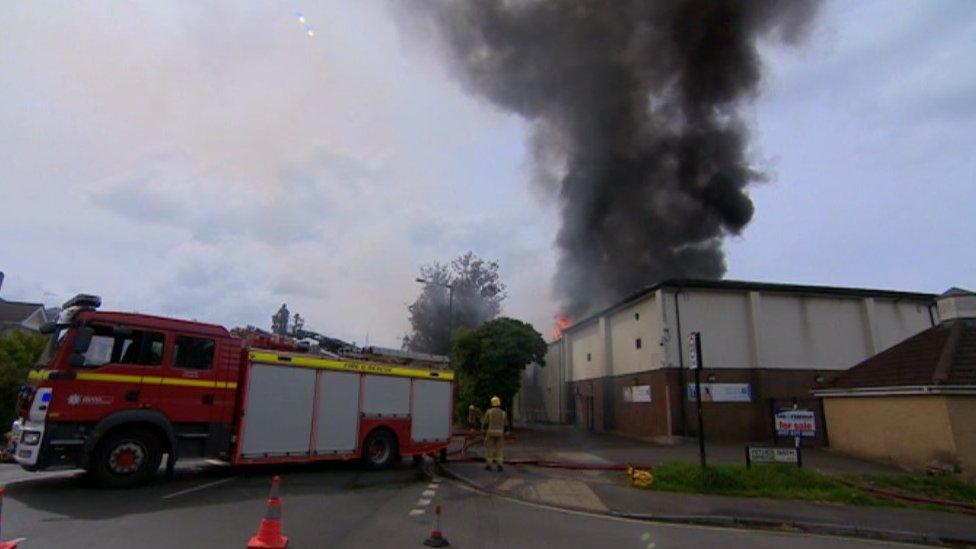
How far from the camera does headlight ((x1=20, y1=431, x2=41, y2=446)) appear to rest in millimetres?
8422

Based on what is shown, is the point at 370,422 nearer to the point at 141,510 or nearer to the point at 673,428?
the point at 141,510

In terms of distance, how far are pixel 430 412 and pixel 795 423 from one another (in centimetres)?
1533

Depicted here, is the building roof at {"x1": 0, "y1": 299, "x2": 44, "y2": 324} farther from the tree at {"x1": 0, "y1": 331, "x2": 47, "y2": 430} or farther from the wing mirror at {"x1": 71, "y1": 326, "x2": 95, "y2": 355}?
the wing mirror at {"x1": 71, "y1": 326, "x2": 95, "y2": 355}

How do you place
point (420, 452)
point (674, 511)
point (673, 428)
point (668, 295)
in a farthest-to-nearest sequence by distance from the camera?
point (668, 295) < point (673, 428) < point (420, 452) < point (674, 511)

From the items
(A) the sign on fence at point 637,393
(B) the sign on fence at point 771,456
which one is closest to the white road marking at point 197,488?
(B) the sign on fence at point 771,456

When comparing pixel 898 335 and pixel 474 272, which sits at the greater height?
pixel 474 272

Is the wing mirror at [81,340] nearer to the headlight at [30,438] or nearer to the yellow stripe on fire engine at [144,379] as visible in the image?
the yellow stripe on fire engine at [144,379]

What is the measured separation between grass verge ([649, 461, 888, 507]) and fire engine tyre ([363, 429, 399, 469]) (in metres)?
5.81

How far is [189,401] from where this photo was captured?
9844 millimetres

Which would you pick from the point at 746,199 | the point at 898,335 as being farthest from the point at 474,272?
the point at 898,335

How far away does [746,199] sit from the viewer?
117ft

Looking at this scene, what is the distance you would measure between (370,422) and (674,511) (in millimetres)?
6661

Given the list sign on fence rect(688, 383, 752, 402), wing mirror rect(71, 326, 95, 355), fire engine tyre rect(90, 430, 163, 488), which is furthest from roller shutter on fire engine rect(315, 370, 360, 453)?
sign on fence rect(688, 383, 752, 402)

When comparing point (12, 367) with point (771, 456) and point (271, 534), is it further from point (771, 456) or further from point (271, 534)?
point (771, 456)
